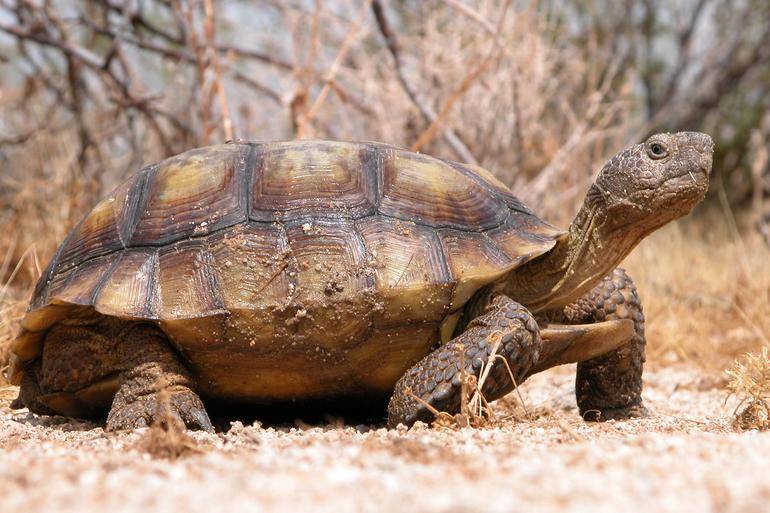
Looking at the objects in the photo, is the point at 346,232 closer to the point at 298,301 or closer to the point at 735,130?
the point at 298,301

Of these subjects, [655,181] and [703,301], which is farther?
[703,301]

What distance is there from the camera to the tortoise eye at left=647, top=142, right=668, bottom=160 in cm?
A: 295

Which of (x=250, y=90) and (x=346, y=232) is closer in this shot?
(x=346, y=232)

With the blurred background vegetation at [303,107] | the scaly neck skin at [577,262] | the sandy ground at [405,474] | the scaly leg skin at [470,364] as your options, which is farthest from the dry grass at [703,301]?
the sandy ground at [405,474]

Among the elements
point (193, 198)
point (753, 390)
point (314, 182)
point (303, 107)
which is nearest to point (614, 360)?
point (753, 390)

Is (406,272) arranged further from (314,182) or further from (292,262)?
(314,182)

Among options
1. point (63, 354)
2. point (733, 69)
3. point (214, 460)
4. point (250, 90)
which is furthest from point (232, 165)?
point (733, 69)

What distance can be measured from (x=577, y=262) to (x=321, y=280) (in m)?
1.03

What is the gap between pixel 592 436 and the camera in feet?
7.86

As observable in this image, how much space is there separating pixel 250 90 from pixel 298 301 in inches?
206

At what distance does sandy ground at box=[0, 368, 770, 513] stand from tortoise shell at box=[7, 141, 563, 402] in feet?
1.54

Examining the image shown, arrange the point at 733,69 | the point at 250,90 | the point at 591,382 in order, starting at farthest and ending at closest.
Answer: the point at 733,69
the point at 250,90
the point at 591,382

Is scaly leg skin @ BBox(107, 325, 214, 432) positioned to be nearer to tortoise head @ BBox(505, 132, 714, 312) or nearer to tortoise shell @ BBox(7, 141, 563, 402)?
tortoise shell @ BBox(7, 141, 563, 402)

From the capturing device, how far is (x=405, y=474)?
160cm
